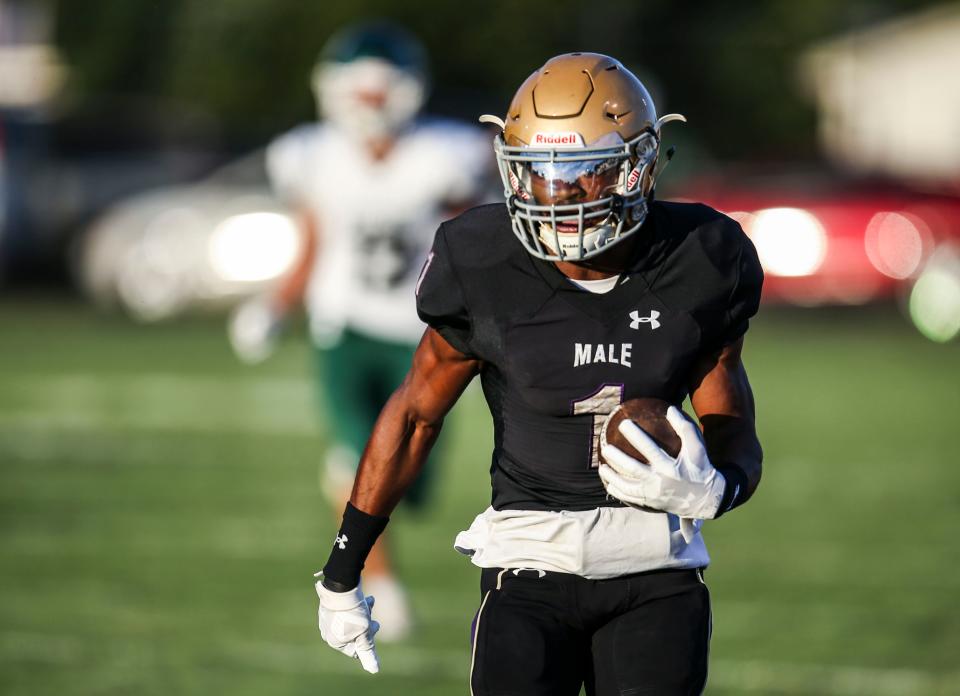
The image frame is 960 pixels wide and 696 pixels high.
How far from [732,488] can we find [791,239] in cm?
1299

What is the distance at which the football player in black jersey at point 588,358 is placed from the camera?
11.2 ft

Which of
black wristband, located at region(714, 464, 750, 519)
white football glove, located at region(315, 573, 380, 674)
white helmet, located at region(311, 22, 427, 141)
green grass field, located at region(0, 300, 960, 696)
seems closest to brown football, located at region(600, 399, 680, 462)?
black wristband, located at region(714, 464, 750, 519)

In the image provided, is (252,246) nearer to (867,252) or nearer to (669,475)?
(867,252)

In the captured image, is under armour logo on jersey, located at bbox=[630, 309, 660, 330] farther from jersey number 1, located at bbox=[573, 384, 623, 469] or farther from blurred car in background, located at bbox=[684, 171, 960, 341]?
blurred car in background, located at bbox=[684, 171, 960, 341]

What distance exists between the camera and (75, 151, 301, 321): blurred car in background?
16.4m

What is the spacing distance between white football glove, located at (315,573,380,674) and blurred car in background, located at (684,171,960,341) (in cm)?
1266

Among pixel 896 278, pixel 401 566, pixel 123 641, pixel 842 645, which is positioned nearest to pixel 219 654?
pixel 123 641

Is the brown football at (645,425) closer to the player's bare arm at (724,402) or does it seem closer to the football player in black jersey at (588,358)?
the football player in black jersey at (588,358)

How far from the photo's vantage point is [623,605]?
352 centimetres

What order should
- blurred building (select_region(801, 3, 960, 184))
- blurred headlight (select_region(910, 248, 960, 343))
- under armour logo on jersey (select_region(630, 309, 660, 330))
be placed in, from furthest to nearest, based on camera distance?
blurred building (select_region(801, 3, 960, 184)) → blurred headlight (select_region(910, 248, 960, 343)) → under armour logo on jersey (select_region(630, 309, 660, 330))

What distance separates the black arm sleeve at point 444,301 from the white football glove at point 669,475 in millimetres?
404

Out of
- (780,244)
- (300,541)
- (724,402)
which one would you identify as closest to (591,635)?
(724,402)

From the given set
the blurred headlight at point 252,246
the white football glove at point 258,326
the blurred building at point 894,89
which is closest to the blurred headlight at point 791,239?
the blurred headlight at point 252,246

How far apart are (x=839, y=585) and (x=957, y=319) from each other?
10.1m
